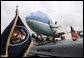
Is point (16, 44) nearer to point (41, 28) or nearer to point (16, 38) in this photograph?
point (16, 38)

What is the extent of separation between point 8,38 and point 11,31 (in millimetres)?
189

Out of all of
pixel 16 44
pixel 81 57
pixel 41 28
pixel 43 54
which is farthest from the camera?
pixel 41 28

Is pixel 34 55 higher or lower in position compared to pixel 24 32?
lower

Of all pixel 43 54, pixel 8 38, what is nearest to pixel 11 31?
pixel 8 38

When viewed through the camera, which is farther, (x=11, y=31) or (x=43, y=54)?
(x=11, y=31)

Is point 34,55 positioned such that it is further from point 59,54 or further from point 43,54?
point 59,54

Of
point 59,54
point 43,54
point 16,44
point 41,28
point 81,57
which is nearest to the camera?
point 81,57

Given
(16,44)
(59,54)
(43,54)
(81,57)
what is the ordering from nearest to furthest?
(81,57)
(59,54)
(43,54)
(16,44)

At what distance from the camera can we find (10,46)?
16.1 feet

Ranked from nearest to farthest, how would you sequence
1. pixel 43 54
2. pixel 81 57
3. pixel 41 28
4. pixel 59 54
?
pixel 81 57 → pixel 59 54 → pixel 43 54 → pixel 41 28

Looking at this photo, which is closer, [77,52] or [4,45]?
[77,52]

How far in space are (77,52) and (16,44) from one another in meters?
1.35

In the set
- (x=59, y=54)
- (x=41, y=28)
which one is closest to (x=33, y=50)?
(x=59, y=54)

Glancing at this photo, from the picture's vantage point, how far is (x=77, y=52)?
161 inches
